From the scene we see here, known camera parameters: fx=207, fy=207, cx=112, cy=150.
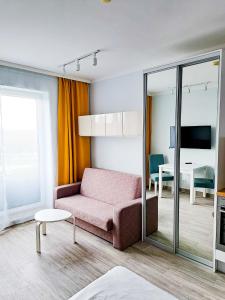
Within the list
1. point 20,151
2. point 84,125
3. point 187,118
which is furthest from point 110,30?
point 20,151

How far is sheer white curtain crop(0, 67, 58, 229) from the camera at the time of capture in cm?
328

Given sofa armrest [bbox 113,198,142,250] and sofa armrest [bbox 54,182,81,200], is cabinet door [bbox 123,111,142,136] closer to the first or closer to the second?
sofa armrest [bbox 113,198,142,250]

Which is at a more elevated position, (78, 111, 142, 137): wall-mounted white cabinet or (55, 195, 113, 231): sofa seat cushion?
(78, 111, 142, 137): wall-mounted white cabinet

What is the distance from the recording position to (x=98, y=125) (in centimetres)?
366

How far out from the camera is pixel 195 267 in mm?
2326

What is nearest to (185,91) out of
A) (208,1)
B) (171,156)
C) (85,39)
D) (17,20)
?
(171,156)

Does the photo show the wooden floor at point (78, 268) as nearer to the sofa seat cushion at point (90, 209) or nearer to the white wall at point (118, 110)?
the sofa seat cushion at point (90, 209)

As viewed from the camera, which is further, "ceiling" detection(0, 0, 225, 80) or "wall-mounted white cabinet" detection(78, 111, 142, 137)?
"wall-mounted white cabinet" detection(78, 111, 142, 137)

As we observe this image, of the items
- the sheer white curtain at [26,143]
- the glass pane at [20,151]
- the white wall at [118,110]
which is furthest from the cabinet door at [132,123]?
the glass pane at [20,151]

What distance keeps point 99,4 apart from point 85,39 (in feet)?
2.19

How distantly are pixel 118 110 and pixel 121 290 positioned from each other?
2.95 metres

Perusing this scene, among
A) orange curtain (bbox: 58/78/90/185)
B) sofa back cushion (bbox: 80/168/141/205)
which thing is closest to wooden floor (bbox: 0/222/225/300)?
sofa back cushion (bbox: 80/168/141/205)

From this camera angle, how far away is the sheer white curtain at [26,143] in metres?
3.28

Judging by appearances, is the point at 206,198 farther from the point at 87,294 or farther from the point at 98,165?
the point at 98,165
